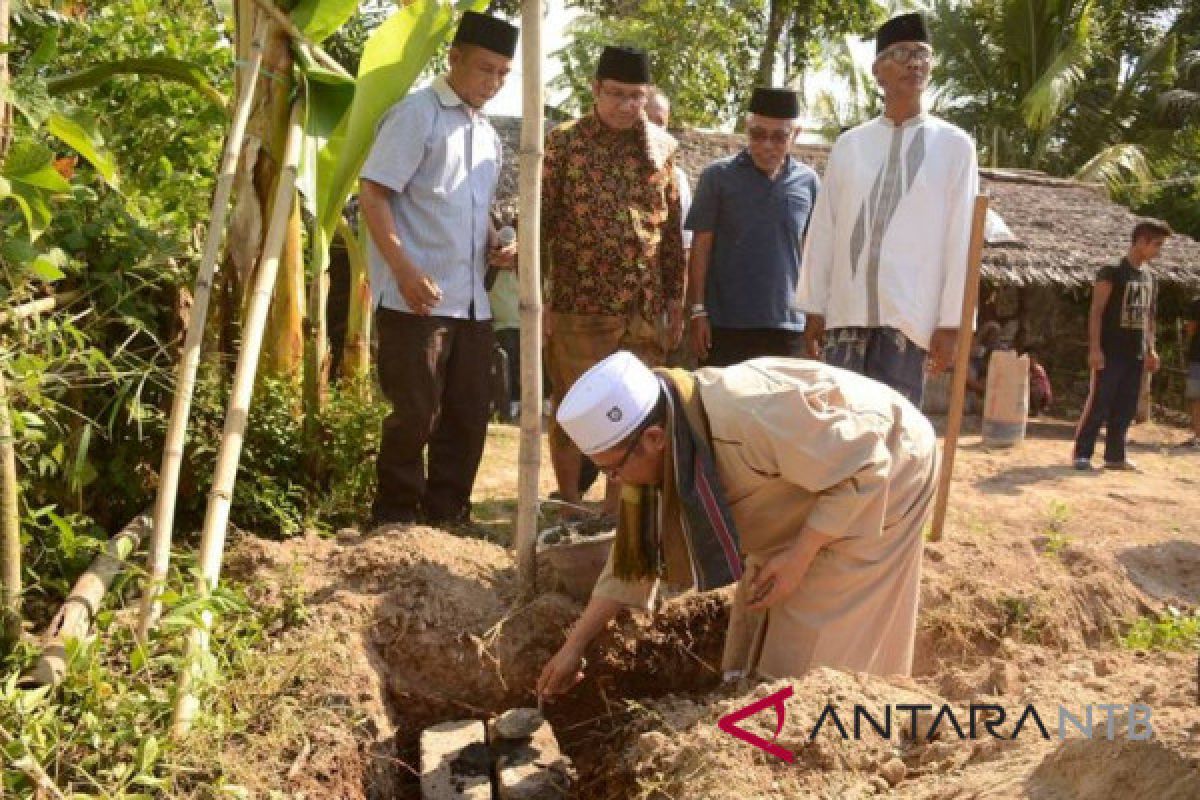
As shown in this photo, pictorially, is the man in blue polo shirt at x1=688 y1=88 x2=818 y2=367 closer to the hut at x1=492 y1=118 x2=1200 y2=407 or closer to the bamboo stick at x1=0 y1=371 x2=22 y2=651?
the bamboo stick at x1=0 y1=371 x2=22 y2=651

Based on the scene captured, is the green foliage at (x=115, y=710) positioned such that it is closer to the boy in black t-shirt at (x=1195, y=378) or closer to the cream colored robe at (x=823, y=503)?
the cream colored robe at (x=823, y=503)

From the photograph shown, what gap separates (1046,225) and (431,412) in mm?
11529

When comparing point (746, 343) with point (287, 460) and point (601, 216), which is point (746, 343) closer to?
point (601, 216)

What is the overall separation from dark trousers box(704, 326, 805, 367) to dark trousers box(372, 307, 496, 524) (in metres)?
1.08

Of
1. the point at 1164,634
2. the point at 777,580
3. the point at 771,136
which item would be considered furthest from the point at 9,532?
the point at 1164,634

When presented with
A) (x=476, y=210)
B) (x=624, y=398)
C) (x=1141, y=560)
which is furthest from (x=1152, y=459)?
(x=624, y=398)

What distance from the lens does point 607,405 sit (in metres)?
2.84

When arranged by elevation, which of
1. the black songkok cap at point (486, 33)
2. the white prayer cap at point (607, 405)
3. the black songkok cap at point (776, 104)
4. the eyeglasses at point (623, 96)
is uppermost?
the black songkok cap at point (486, 33)

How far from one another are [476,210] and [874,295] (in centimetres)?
151

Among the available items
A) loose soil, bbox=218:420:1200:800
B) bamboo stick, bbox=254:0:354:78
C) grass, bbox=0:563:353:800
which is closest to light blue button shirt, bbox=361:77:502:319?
bamboo stick, bbox=254:0:354:78

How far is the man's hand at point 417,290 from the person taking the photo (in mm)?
3934

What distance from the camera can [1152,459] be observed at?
9.88 metres

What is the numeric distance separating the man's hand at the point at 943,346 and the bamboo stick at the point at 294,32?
234 centimetres

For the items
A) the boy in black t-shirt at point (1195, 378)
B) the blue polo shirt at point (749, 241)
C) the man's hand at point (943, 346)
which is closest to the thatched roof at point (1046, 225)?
the boy in black t-shirt at point (1195, 378)
